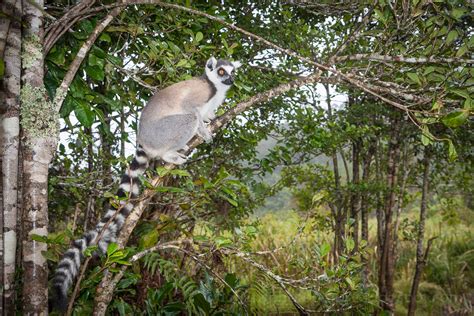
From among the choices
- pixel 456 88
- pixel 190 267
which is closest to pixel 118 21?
pixel 456 88

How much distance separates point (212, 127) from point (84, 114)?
69 cm

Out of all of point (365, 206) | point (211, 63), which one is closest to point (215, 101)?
point (211, 63)

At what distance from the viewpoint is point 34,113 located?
5.60ft

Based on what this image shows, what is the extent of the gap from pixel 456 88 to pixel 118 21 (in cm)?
186

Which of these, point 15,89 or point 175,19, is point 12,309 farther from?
point 175,19

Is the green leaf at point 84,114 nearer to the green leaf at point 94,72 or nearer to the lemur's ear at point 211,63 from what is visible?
the green leaf at point 94,72

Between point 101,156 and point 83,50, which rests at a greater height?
point 83,50

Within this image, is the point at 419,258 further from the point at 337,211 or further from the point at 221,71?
the point at 221,71

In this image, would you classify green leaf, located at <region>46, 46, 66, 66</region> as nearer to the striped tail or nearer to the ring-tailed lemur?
the striped tail

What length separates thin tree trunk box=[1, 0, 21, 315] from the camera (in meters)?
1.71

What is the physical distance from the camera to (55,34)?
1.85 m

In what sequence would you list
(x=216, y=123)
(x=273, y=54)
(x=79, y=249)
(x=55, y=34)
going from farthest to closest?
(x=273, y=54)
(x=216, y=123)
(x=79, y=249)
(x=55, y=34)

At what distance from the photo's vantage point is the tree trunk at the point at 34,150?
1.68 m

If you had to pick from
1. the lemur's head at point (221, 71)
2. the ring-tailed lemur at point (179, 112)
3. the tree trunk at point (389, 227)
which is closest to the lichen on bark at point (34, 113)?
the ring-tailed lemur at point (179, 112)
